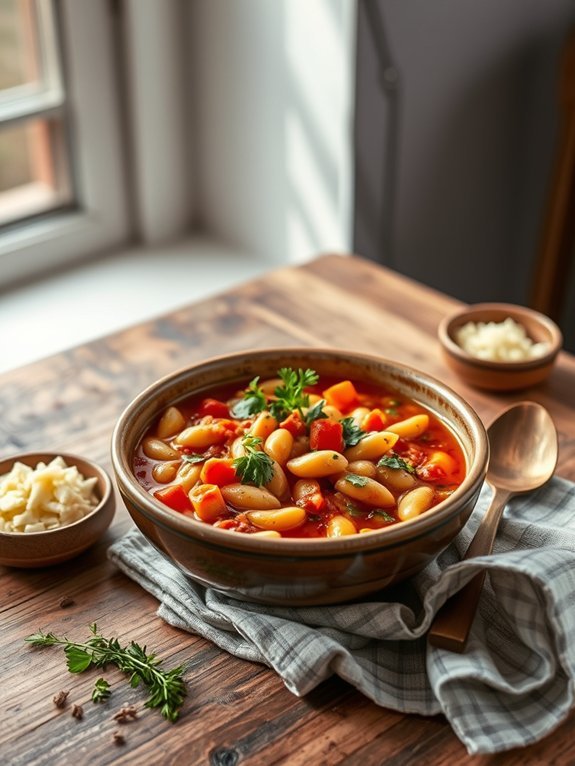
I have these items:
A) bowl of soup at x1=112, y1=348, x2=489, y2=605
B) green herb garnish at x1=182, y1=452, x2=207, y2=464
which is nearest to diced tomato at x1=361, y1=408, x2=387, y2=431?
bowl of soup at x1=112, y1=348, x2=489, y2=605

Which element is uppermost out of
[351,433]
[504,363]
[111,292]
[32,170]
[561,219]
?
[351,433]

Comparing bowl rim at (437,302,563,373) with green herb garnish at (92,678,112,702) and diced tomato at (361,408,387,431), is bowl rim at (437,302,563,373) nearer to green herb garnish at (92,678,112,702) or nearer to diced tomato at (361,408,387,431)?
diced tomato at (361,408,387,431)

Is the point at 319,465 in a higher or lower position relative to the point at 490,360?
higher

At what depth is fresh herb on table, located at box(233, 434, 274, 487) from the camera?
1.17m

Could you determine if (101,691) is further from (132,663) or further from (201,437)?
(201,437)

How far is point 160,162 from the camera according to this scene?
271 cm

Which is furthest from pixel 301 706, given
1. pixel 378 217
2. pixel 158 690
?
pixel 378 217

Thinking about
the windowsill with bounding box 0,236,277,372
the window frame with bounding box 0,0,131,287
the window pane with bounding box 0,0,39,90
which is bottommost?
the windowsill with bounding box 0,236,277,372

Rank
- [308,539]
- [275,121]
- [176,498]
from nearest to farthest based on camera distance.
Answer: [308,539]
[176,498]
[275,121]

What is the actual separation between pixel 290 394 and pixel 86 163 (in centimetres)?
151

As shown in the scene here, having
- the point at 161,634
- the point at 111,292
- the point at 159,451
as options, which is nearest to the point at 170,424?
the point at 159,451

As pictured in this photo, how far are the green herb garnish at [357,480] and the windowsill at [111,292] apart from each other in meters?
1.25

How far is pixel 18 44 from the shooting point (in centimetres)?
244

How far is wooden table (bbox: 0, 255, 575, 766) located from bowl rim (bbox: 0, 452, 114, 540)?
0.06m
